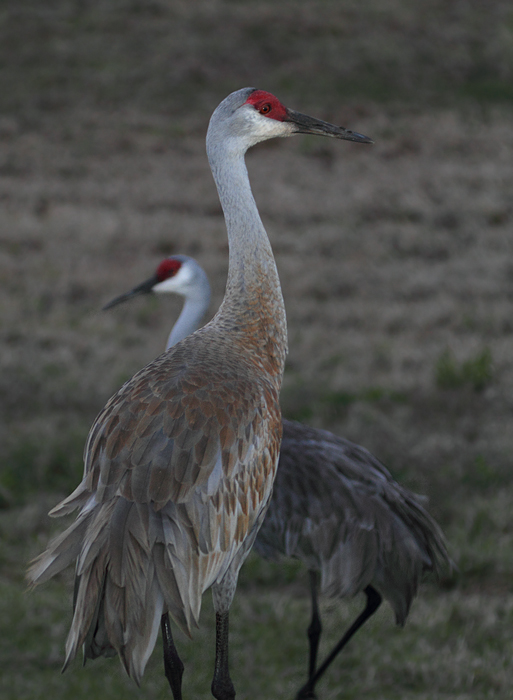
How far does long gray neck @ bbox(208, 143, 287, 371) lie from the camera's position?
11.2ft

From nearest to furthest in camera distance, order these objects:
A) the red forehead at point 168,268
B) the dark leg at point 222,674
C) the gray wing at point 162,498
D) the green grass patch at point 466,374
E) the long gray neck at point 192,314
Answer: the gray wing at point 162,498, the dark leg at point 222,674, the long gray neck at point 192,314, the red forehead at point 168,268, the green grass patch at point 466,374

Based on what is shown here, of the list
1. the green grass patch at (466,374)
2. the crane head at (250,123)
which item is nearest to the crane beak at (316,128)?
the crane head at (250,123)

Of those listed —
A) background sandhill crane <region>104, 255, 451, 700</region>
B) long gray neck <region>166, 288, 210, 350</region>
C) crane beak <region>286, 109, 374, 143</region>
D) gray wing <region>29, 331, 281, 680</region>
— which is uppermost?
crane beak <region>286, 109, 374, 143</region>

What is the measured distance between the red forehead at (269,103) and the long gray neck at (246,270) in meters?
0.20

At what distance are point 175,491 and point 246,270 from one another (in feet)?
3.47

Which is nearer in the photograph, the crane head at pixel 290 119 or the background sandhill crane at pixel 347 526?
the crane head at pixel 290 119

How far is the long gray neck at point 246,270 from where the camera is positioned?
342 cm

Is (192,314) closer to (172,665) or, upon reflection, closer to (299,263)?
(172,665)

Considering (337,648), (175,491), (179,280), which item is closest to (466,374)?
(179,280)

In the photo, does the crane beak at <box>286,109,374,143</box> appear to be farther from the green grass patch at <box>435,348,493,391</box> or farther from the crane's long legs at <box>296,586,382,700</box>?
the green grass patch at <box>435,348,493,391</box>

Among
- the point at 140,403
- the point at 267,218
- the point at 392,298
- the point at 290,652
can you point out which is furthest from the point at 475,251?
the point at 140,403

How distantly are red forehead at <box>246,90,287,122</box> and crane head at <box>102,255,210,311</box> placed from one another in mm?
1341

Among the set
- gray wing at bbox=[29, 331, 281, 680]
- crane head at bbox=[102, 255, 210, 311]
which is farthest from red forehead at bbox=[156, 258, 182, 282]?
gray wing at bbox=[29, 331, 281, 680]

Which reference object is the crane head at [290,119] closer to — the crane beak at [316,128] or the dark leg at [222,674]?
the crane beak at [316,128]
